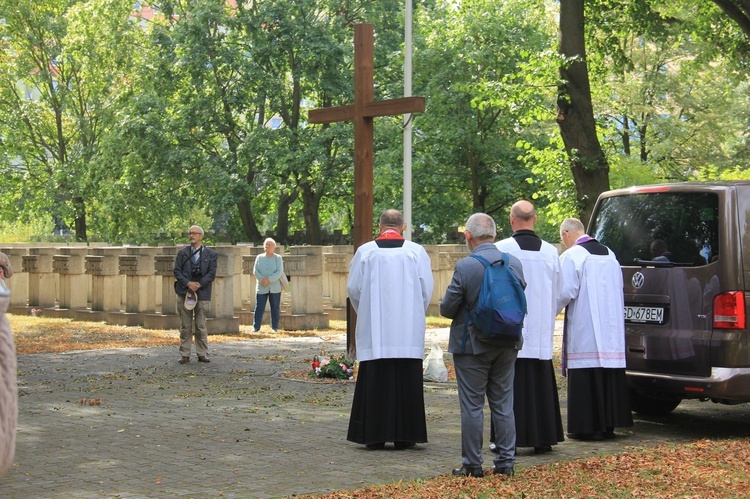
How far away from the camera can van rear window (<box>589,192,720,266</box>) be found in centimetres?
1006

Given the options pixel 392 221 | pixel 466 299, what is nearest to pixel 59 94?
pixel 392 221

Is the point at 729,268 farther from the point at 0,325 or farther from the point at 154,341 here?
the point at 154,341

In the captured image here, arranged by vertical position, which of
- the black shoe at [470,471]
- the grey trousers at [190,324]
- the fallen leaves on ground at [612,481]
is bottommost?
the fallen leaves on ground at [612,481]

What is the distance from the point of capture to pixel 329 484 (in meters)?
7.80

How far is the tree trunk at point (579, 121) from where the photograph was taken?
1752cm

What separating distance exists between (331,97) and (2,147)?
60.7 feet

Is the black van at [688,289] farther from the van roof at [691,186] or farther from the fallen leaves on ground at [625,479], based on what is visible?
the fallen leaves on ground at [625,479]

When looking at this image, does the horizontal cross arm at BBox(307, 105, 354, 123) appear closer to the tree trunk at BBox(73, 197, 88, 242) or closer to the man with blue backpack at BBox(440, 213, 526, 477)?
the man with blue backpack at BBox(440, 213, 526, 477)

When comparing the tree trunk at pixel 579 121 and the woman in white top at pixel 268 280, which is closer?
the tree trunk at pixel 579 121

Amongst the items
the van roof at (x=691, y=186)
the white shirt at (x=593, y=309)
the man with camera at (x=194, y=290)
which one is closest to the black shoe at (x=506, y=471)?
the white shirt at (x=593, y=309)

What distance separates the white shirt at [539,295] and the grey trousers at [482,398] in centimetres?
111

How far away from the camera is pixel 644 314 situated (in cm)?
1041

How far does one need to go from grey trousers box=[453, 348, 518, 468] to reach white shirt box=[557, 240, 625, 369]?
1987mm

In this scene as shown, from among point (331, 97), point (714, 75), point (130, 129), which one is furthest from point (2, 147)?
point (714, 75)
